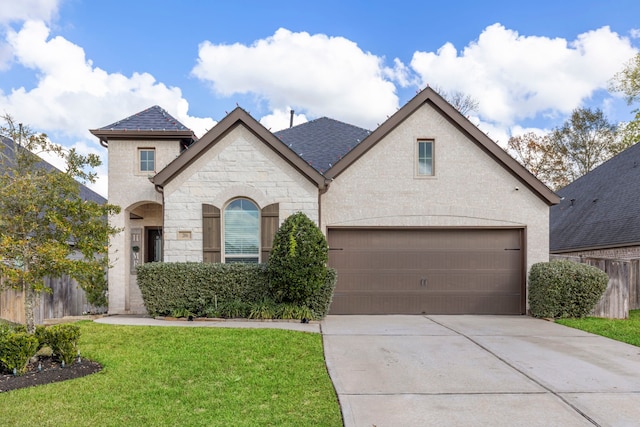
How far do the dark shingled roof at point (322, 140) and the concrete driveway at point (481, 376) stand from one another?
5.66 metres

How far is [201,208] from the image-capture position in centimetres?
1202

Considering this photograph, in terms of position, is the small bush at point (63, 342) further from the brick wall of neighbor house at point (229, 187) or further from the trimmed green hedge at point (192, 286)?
the brick wall of neighbor house at point (229, 187)

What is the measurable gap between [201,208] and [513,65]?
17.2 metres

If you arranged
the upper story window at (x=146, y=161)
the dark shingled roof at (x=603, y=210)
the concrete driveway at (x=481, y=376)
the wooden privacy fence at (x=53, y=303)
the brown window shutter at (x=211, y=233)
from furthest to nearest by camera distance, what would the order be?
the dark shingled roof at (x=603, y=210), the upper story window at (x=146, y=161), the wooden privacy fence at (x=53, y=303), the brown window shutter at (x=211, y=233), the concrete driveway at (x=481, y=376)

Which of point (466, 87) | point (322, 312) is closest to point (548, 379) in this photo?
point (322, 312)

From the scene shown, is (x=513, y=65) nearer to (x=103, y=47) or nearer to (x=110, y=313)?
(x=103, y=47)

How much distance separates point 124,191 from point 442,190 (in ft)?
27.3

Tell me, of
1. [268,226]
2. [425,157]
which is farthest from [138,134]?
[425,157]

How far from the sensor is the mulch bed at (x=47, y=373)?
19.8ft

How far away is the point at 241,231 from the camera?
12.2m

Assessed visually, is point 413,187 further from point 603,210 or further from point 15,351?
point 603,210

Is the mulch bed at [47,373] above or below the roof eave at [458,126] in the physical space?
below

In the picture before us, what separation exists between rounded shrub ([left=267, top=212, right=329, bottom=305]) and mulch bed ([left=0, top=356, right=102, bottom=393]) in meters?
4.59

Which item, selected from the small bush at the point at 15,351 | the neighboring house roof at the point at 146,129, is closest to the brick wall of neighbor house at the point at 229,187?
the neighboring house roof at the point at 146,129
